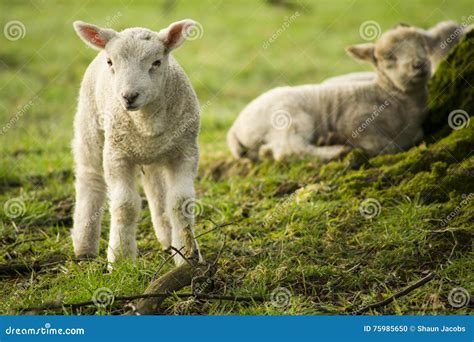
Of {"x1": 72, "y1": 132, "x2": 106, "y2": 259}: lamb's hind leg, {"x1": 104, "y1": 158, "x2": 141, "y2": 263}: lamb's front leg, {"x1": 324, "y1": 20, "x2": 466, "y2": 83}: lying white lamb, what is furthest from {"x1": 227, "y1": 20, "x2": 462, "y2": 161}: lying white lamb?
{"x1": 104, "y1": 158, "x2": 141, "y2": 263}: lamb's front leg

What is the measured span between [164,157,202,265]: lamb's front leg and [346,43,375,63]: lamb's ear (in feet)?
11.8

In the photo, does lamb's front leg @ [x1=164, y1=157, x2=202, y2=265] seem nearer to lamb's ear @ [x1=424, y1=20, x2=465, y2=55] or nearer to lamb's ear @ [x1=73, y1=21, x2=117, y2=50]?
lamb's ear @ [x1=73, y1=21, x2=117, y2=50]

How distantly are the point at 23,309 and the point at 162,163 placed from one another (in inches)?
56.6

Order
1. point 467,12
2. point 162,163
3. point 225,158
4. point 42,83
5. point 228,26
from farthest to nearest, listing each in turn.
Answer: point 228,26 → point 467,12 → point 42,83 → point 225,158 → point 162,163

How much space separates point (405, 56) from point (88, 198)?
4.05m

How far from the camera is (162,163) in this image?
534 cm

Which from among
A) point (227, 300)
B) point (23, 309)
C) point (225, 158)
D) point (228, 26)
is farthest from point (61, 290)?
point (228, 26)

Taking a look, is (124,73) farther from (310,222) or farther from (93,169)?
(310,222)

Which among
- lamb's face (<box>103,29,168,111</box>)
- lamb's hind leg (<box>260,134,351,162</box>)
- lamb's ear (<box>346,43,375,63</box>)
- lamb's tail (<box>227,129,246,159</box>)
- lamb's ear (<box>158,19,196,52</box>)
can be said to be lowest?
lamb's tail (<box>227,129,246,159</box>)

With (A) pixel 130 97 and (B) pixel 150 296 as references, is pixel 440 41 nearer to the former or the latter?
(A) pixel 130 97

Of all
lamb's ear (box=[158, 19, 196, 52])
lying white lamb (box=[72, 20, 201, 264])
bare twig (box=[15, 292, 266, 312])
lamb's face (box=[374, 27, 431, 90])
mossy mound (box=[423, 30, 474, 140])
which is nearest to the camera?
bare twig (box=[15, 292, 266, 312])

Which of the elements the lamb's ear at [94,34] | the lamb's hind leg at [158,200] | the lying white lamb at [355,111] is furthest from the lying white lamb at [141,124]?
the lying white lamb at [355,111]

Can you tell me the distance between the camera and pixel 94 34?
16.8ft

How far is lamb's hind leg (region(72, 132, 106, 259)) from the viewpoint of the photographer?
570 centimetres
